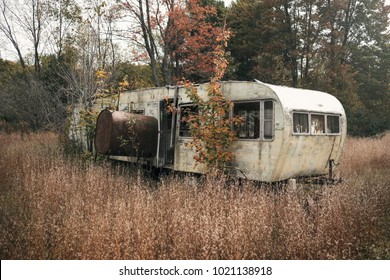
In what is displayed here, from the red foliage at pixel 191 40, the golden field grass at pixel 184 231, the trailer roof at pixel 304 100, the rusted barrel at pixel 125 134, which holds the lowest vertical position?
the golden field grass at pixel 184 231

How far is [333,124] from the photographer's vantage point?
825cm

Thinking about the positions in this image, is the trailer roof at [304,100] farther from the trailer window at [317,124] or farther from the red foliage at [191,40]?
the red foliage at [191,40]

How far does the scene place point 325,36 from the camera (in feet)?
67.0

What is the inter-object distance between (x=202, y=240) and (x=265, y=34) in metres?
20.0

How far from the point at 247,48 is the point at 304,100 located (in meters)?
16.0

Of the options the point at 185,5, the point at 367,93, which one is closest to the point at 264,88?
the point at 185,5

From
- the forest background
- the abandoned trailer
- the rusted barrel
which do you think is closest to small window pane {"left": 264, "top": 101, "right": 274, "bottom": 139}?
the abandoned trailer

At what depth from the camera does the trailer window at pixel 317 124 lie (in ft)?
24.8

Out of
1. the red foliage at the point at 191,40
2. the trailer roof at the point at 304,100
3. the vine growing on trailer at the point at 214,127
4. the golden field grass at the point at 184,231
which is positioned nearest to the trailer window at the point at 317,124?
the trailer roof at the point at 304,100

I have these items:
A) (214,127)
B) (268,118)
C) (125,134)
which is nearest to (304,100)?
(268,118)

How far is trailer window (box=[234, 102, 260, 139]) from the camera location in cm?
718

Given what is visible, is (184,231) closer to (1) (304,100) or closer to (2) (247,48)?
(1) (304,100)

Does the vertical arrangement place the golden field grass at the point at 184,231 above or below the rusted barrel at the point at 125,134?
below
